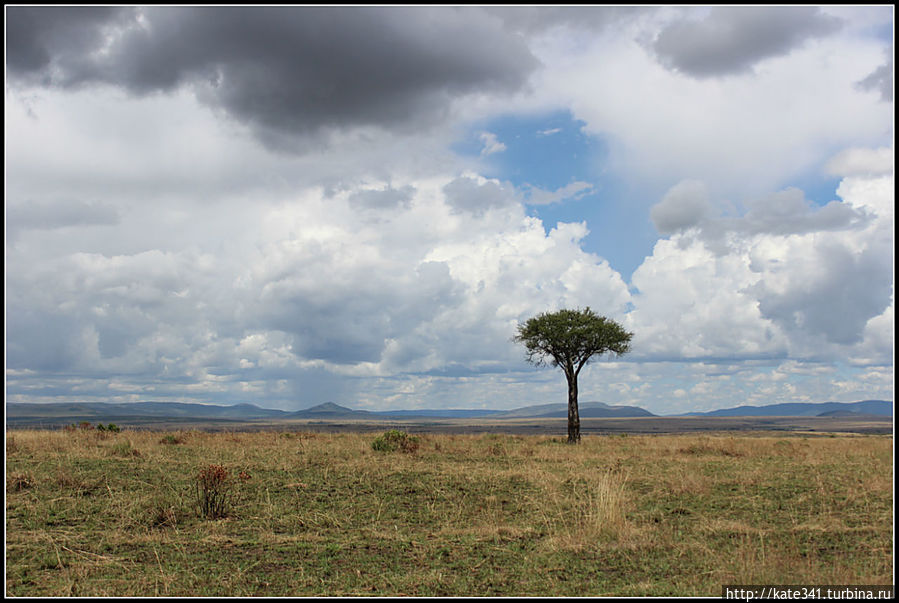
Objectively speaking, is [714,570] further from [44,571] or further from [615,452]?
[615,452]

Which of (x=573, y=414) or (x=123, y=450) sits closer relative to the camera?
(x=123, y=450)

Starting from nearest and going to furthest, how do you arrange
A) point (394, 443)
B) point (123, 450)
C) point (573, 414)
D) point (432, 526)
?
point (432, 526) → point (123, 450) → point (394, 443) → point (573, 414)

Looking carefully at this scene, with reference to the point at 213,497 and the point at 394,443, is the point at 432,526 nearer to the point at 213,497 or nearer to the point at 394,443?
the point at 213,497

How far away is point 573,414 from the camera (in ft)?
127

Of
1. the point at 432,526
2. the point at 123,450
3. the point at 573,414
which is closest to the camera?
the point at 432,526

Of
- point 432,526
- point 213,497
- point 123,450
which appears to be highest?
point 213,497

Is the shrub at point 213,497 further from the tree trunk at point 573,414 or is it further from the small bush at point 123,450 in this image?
the tree trunk at point 573,414

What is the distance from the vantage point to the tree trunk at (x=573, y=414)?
37.5 meters

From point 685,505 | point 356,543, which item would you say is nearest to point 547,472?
point 685,505

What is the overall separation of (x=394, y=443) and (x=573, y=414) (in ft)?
51.9

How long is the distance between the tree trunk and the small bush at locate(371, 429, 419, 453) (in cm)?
1349

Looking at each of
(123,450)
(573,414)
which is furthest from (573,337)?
(123,450)

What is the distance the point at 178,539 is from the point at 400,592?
5.36 meters

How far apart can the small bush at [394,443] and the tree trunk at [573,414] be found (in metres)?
13.5
